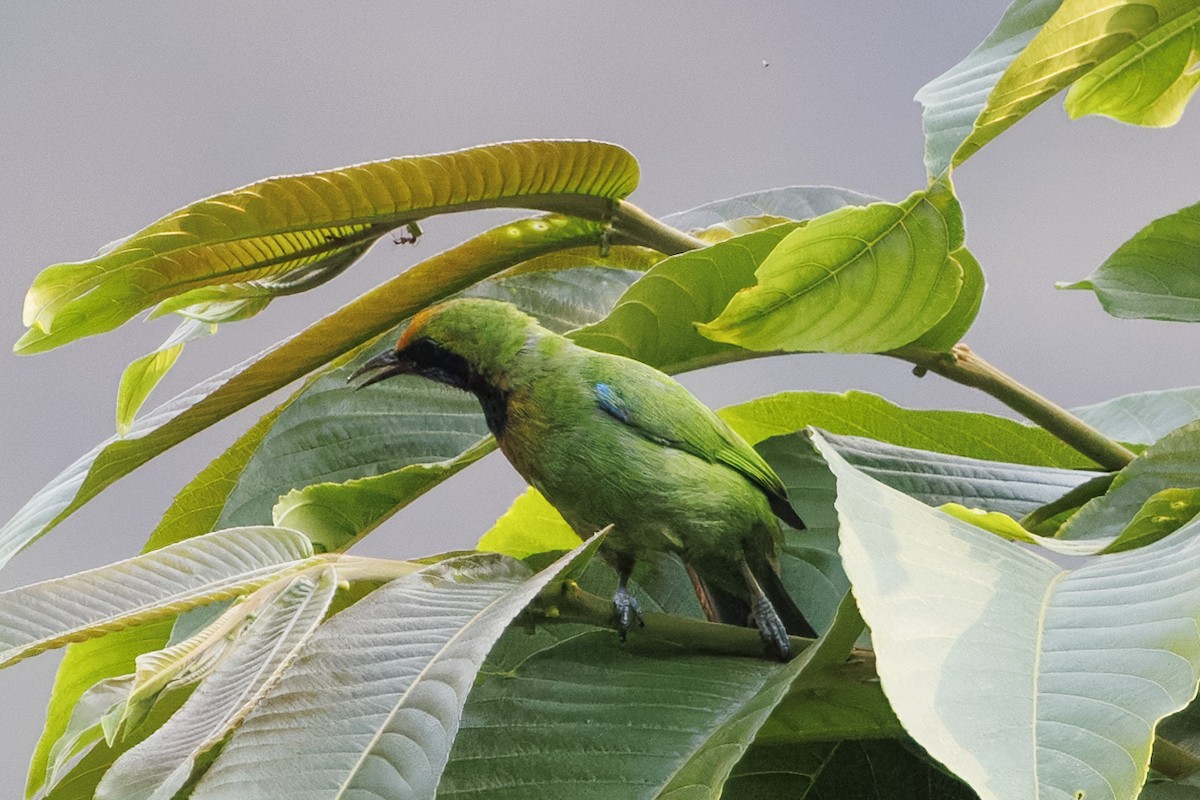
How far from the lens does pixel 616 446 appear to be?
103 cm

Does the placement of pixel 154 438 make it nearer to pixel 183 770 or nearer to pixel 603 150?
pixel 603 150

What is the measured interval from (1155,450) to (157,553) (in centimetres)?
58

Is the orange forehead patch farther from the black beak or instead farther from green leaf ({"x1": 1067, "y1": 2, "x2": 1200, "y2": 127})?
green leaf ({"x1": 1067, "y1": 2, "x2": 1200, "y2": 127})

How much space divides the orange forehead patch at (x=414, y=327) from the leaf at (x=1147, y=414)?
70 cm

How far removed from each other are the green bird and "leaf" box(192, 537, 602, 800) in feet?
1.26

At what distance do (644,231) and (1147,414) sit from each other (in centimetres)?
59

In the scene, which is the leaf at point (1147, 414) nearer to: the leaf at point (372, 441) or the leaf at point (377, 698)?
the leaf at point (372, 441)

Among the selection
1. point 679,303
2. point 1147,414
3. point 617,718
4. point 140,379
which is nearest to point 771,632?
point 617,718

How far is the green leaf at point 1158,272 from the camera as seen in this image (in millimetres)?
945

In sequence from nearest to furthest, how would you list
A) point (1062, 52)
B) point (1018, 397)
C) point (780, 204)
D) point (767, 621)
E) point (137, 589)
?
point (137, 589), point (1062, 52), point (767, 621), point (1018, 397), point (780, 204)

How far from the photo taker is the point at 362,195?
880 millimetres

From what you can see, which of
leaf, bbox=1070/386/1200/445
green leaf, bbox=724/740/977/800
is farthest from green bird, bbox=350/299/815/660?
leaf, bbox=1070/386/1200/445

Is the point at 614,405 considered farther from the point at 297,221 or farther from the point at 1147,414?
the point at 1147,414

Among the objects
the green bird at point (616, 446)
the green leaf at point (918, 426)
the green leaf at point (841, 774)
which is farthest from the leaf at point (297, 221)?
the green leaf at point (841, 774)
